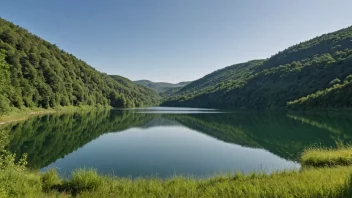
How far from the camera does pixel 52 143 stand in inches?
1497

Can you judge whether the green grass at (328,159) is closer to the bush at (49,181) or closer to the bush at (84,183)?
the bush at (84,183)

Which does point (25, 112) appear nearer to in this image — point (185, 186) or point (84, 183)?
point (84, 183)

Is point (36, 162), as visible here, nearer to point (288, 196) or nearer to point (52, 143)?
point (52, 143)

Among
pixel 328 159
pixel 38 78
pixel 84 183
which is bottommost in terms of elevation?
pixel 328 159

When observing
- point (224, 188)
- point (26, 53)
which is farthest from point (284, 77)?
point (224, 188)

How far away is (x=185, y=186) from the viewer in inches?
512

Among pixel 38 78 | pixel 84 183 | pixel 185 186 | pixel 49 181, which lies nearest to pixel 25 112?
pixel 38 78

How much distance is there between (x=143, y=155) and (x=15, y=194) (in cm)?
2004

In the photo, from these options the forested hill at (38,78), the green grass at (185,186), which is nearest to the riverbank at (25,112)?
the forested hill at (38,78)

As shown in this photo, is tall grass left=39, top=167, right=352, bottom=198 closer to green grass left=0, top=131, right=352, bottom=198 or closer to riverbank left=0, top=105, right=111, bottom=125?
green grass left=0, top=131, right=352, bottom=198

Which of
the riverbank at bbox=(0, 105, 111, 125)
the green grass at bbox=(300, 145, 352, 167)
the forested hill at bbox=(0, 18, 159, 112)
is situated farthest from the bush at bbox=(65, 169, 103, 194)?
the forested hill at bbox=(0, 18, 159, 112)

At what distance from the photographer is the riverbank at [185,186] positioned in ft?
29.4

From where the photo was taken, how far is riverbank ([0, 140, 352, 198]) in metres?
8.95

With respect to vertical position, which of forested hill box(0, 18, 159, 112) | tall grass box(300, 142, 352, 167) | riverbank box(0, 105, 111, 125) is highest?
forested hill box(0, 18, 159, 112)
